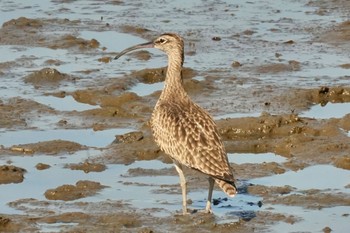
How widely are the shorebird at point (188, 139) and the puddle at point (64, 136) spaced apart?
5.79ft

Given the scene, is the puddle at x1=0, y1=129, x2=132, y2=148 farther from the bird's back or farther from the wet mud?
the bird's back

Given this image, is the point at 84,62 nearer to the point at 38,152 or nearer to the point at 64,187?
the point at 38,152

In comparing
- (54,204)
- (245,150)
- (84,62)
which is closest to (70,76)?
(84,62)

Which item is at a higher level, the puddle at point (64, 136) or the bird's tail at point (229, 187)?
the bird's tail at point (229, 187)

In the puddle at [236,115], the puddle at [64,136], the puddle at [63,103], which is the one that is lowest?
the puddle at [64,136]

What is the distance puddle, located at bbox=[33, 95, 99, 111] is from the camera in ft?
51.7

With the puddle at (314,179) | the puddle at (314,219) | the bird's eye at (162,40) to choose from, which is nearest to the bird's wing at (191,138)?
the puddle at (314,219)

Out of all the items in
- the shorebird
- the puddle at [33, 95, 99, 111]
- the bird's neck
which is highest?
the bird's neck

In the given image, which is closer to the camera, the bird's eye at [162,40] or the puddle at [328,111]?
the bird's eye at [162,40]

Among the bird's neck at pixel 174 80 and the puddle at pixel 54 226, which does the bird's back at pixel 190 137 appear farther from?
the puddle at pixel 54 226

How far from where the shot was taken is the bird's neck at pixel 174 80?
12945 millimetres

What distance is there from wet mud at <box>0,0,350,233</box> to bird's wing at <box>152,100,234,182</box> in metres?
0.48

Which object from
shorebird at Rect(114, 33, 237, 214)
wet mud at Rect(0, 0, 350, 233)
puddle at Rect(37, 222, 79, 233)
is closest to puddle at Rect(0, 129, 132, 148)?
wet mud at Rect(0, 0, 350, 233)

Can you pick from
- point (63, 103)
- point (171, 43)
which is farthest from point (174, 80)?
point (63, 103)
